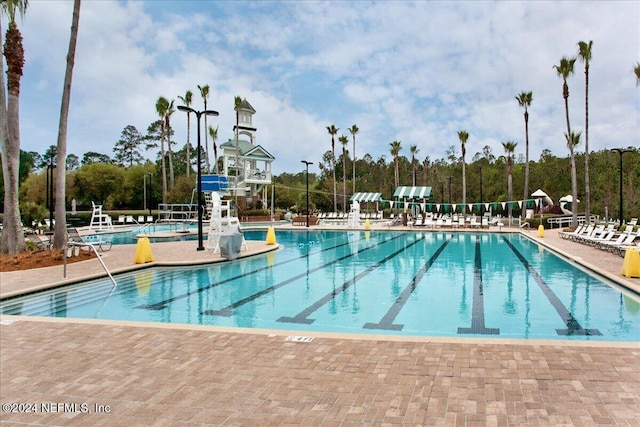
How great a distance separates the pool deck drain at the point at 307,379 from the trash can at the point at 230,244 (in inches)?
293

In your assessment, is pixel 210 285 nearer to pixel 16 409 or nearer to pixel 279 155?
pixel 16 409

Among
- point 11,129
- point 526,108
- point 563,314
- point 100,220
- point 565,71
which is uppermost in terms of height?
point 565,71

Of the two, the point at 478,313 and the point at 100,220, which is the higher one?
the point at 100,220

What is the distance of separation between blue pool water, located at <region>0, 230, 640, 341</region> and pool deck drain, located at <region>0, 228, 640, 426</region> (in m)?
1.25

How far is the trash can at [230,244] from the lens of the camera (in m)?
12.9

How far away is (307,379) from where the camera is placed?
12.5ft

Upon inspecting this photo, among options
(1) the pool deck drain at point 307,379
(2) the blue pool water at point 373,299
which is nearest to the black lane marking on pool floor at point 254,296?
(2) the blue pool water at point 373,299

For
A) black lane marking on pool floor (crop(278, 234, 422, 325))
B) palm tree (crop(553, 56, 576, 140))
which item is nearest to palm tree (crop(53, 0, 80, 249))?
black lane marking on pool floor (crop(278, 234, 422, 325))

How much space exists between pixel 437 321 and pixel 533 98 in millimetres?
32943

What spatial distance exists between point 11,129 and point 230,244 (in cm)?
688

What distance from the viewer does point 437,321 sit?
21.2 feet

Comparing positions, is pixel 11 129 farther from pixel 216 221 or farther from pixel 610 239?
pixel 610 239

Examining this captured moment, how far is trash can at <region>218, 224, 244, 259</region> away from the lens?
12906 millimetres

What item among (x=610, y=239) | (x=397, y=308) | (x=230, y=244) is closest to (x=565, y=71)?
(x=610, y=239)
